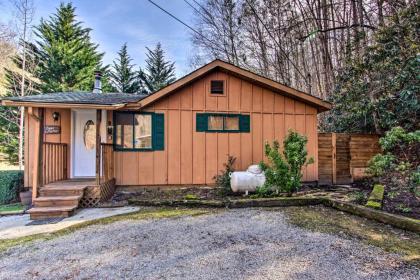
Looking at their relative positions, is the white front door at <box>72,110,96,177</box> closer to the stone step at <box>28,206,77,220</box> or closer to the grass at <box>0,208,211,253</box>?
the stone step at <box>28,206,77,220</box>

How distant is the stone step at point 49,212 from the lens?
4871 millimetres

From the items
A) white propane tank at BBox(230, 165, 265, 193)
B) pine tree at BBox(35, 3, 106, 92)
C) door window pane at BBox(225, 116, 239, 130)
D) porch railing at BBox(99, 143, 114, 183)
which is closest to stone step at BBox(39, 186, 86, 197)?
porch railing at BBox(99, 143, 114, 183)

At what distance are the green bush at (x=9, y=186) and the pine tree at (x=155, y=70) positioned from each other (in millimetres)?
14970

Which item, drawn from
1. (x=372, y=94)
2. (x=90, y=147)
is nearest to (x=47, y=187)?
(x=90, y=147)

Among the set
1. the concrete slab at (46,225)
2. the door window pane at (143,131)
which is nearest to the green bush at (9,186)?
the concrete slab at (46,225)

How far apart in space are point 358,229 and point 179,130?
15.8 feet

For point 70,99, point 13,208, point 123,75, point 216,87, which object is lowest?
point 13,208

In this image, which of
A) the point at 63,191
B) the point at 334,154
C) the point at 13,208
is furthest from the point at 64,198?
the point at 334,154

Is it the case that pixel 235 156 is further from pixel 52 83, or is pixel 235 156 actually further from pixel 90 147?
pixel 52 83

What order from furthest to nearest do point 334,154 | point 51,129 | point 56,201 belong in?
point 334,154
point 51,129
point 56,201

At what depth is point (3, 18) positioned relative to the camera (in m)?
12.8

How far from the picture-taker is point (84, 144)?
22.8 feet

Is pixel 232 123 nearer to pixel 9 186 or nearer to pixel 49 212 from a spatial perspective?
pixel 49 212

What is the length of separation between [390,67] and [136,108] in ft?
23.4
